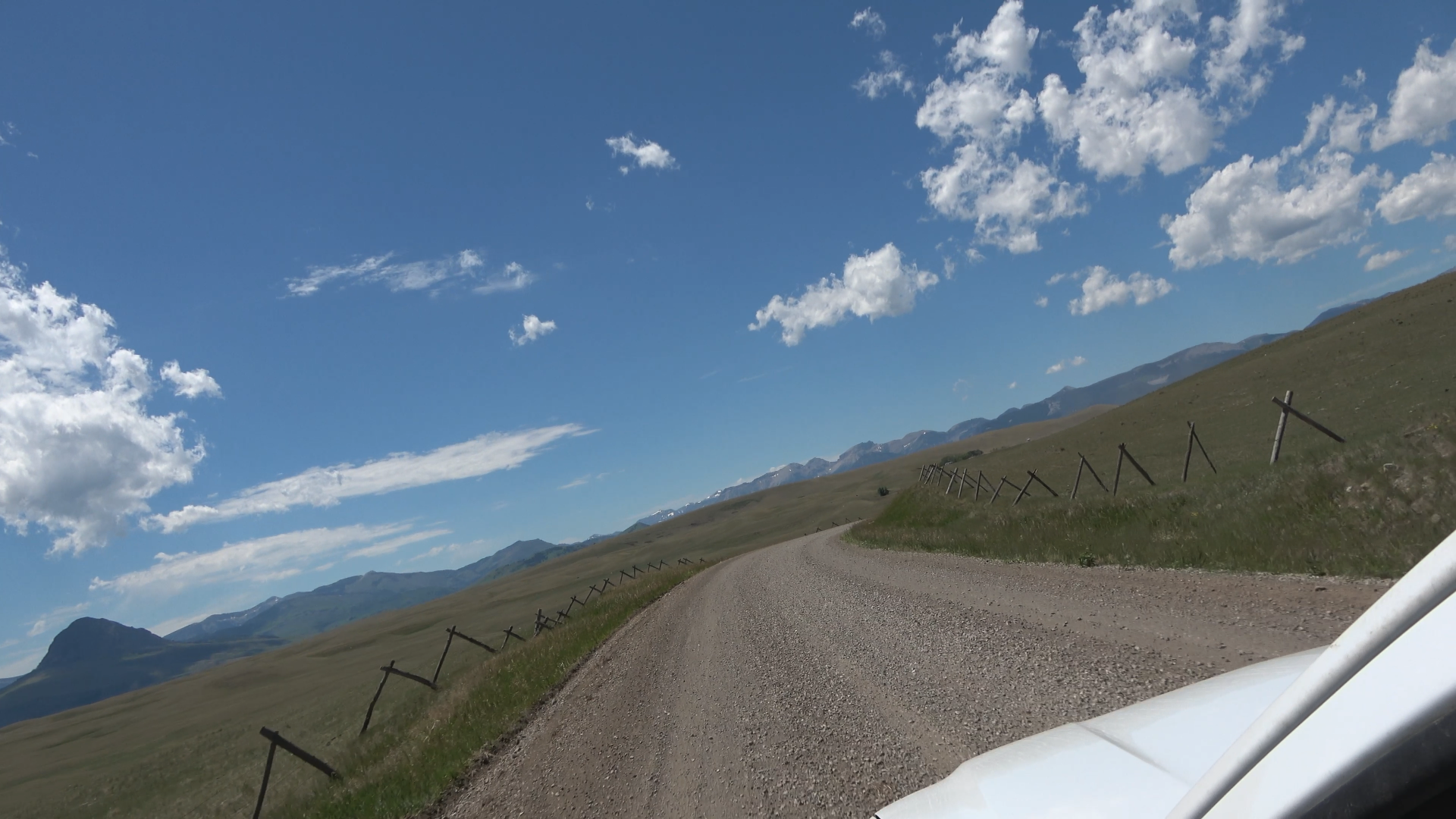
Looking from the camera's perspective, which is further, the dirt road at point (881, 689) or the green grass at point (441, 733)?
the green grass at point (441, 733)

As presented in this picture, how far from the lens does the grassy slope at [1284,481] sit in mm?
10266

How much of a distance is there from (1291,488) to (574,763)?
13.0 m

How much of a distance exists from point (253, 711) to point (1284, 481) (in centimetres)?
5522

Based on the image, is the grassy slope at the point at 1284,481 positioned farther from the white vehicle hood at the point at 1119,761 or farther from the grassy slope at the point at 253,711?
the grassy slope at the point at 253,711

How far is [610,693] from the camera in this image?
1264cm

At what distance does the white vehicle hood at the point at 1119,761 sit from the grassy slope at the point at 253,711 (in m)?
17.5

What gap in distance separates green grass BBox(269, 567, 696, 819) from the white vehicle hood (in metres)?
8.66

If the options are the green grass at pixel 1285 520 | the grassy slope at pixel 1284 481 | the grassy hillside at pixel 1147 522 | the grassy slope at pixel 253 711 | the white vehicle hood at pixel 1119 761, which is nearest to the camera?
the white vehicle hood at pixel 1119 761

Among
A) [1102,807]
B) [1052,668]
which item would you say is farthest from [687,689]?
[1102,807]

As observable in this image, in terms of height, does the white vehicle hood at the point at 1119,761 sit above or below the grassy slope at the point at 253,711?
above

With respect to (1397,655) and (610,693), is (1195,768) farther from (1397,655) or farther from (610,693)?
(610,693)

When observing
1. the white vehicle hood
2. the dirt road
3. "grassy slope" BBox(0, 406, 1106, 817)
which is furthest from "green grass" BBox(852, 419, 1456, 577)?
"grassy slope" BBox(0, 406, 1106, 817)

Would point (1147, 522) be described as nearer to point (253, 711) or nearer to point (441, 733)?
point (441, 733)

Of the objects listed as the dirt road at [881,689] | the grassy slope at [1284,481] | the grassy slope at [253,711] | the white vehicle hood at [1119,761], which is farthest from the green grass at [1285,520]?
the grassy slope at [253,711]
